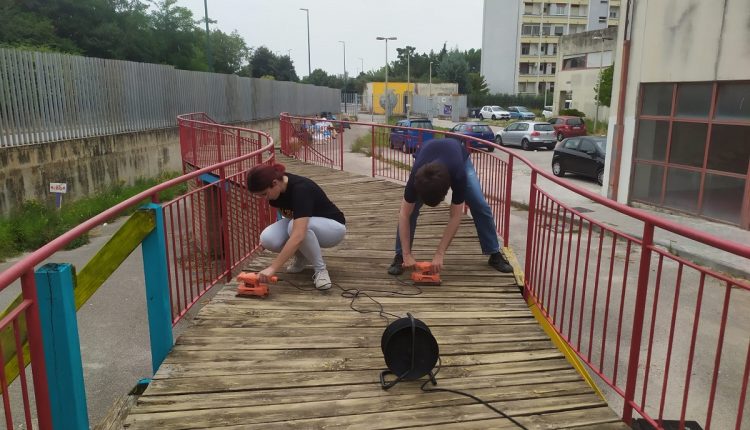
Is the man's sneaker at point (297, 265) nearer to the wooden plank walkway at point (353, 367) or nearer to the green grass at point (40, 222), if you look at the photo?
the wooden plank walkway at point (353, 367)

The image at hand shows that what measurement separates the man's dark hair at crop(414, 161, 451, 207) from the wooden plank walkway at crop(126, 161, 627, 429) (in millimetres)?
897

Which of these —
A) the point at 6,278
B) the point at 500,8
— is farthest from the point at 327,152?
the point at 500,8

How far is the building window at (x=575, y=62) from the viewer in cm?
4613

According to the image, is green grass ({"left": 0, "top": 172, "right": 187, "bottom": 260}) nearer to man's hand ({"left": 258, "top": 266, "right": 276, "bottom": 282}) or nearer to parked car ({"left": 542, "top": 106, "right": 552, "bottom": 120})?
man's hand ({"left": 258, "top": 266, "right": 276, "bottom": 282})

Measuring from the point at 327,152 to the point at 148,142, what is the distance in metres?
6.01

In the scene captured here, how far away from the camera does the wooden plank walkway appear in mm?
2764

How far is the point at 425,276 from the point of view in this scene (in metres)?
4.61

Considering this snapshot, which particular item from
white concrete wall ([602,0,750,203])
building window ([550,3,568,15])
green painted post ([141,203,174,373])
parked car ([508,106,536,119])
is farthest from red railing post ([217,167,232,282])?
building window ([550,3,568,15])

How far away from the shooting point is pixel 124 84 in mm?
15516

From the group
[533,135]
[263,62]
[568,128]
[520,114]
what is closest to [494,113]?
[520,114]

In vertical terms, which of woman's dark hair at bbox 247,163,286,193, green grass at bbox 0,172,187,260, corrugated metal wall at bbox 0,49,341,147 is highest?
corrugated metal wall at bbox 0,49,341,147

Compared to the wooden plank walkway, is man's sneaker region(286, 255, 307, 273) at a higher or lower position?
higher

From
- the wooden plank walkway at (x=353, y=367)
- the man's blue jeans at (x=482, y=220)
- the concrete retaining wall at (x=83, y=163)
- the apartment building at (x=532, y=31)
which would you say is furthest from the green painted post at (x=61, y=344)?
the apartment building at (x=532, y=31)

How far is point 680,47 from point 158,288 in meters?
Answer: 11.9
